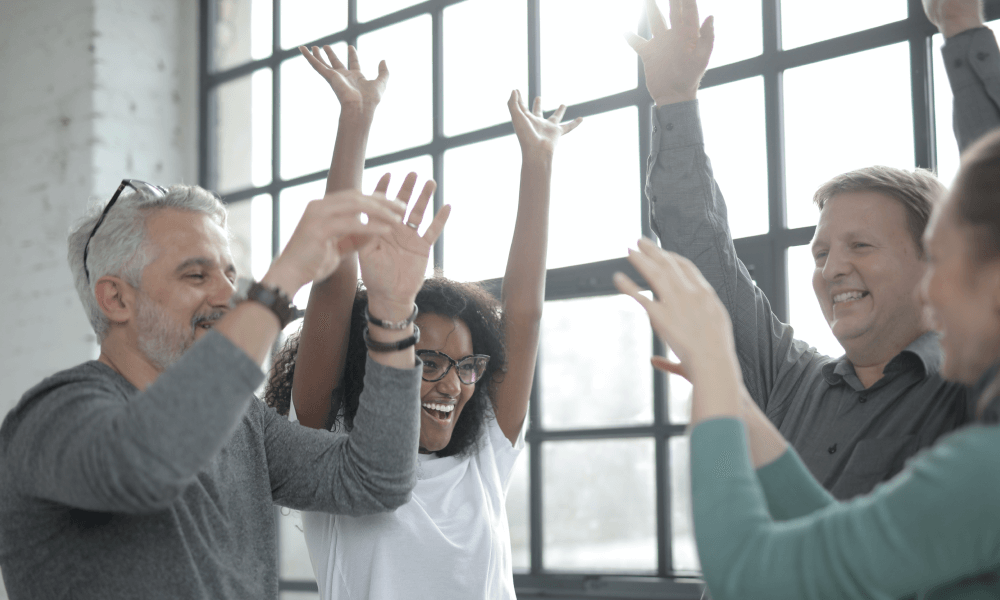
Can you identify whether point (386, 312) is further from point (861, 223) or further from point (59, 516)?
point (861, 223)

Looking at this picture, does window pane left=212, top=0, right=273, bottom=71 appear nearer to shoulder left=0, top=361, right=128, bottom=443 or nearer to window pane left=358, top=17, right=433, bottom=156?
window pane left=358, top=17, right=433, bottom=156

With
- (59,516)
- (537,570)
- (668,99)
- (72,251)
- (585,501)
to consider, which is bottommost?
(537,570)

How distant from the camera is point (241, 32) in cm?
389

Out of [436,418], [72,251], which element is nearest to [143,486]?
[72,251]

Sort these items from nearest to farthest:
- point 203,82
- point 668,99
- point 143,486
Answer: point 143,486
point 668,99
point 203,82

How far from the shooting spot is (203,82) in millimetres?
3934

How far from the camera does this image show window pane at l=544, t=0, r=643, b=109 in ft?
8.86

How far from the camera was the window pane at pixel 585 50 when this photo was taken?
2.70 meters

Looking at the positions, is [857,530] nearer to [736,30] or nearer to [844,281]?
[844,281]

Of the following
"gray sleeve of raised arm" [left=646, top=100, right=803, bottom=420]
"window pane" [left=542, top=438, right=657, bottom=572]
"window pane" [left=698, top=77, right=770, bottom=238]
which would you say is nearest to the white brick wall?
"window pane" [left=542, top=438, right=657, bottom=572]

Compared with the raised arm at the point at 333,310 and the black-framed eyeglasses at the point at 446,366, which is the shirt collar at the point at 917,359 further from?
the raised arm at the point at 333,310

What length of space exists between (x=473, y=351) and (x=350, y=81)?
0.64 m

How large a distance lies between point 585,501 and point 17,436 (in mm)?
1872

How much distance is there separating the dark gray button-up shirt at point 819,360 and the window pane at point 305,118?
2115mm
